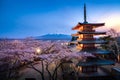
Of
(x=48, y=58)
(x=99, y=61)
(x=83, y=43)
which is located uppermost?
(x=83, y=43)

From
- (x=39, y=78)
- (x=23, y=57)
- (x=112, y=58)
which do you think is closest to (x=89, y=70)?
(x=39, y=78)

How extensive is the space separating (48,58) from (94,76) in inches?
232

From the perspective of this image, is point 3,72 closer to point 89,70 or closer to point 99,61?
point 89,70

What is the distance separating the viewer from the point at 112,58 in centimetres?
2286

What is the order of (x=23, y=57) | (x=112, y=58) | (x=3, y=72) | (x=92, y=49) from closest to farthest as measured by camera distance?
(x=23, y=57), (x=3, y=72), (x=92, y=49), (x=112, y=58)

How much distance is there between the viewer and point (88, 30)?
47.4 feet

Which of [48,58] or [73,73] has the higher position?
[48,58]

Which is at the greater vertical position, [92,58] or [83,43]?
[83,43]

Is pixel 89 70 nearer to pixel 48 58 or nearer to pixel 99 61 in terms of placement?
pixel 99 61

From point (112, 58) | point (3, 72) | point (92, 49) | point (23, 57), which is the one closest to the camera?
point (23, 57)

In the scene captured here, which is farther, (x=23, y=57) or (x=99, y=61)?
(x=99, y=61)

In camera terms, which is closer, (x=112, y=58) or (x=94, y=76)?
(x=94, y=76)

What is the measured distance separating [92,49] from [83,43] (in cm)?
128

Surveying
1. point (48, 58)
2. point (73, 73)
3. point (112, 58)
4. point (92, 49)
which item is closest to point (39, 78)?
point (73, 73)
